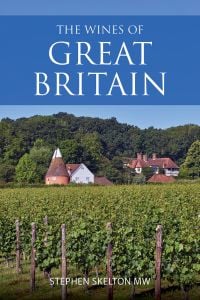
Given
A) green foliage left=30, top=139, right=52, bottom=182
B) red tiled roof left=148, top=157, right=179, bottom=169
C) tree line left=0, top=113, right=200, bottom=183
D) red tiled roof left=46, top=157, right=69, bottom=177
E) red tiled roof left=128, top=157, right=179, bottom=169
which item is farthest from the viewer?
red tiled roof left=148, top=157, right=179, bottom=169

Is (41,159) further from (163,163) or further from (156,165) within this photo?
(163,163)

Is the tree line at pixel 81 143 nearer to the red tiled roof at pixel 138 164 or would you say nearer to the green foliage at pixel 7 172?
the green foliage at pixel 7 172

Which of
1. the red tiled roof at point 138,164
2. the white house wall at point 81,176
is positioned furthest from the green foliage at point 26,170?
the red tiled roof at point 138,164

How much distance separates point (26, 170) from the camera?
3863 inches

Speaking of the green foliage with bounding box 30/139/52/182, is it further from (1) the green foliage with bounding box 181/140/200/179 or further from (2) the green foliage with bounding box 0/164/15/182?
(1) the green foliage with bounding box 181/140/200/179

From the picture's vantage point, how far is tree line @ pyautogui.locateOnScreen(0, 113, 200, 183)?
105 metres

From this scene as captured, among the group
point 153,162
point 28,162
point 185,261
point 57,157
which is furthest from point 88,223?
point 153,162

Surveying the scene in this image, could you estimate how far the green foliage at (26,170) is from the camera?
9712 cm

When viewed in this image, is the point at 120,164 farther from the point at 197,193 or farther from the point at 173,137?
the point at 197,193

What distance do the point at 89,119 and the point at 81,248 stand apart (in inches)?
5255

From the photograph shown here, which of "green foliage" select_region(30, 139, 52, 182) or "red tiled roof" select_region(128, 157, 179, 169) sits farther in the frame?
"red tiled roof" select_region(128, 157, 179, 169)

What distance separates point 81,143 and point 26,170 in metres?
19.7

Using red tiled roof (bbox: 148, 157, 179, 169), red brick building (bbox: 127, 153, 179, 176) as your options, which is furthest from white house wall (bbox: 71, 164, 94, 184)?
red tiled roof (bbox: 148, 157, 179, 169)

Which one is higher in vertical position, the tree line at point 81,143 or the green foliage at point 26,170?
the tree line at point 81,143
